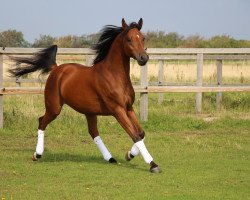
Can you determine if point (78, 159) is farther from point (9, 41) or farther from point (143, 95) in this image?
point (9, 41)

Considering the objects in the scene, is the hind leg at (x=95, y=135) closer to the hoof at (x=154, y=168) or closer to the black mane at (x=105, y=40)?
the black mane at (x=105, y=40)

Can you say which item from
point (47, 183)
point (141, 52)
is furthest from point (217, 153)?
point (47, 183)

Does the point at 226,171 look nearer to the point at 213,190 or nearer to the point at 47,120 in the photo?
the point at 213,190

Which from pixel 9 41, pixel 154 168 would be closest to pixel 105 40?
pixel 154 168

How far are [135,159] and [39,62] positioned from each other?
2508 mm

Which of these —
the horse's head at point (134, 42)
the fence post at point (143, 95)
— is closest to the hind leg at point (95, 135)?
the horse's head at point (134, 42)

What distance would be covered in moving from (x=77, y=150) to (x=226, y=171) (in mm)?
3441

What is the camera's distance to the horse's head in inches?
374

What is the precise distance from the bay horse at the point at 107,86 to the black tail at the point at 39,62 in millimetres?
227

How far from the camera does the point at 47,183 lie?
8.62 meters

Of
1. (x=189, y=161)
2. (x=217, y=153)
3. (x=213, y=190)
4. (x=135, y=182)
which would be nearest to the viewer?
Result: (x=213, y=190)

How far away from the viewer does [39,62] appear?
1162cm

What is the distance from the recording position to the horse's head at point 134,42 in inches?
374

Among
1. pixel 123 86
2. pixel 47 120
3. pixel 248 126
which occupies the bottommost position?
pixel 248 126
